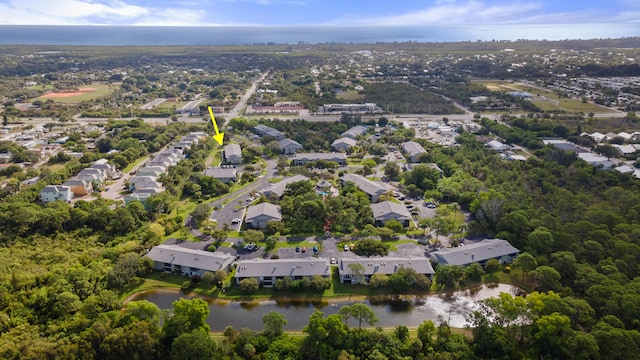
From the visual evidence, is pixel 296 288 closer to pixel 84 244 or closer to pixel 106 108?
pixel 84 244

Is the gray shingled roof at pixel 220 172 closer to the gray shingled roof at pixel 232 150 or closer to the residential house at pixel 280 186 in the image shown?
the gray shingled roof at pixel 232 150

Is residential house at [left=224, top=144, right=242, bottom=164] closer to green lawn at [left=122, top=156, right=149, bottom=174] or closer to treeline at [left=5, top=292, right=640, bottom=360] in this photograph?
green lawn at [left=122, top=156, right=149, bottom=174]

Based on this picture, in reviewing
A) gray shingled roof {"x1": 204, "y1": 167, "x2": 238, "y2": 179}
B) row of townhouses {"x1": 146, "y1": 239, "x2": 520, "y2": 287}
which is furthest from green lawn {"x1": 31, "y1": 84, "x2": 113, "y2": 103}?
row of townhouses {"x1": 146, "y1": 239, "x2": 520, "y2": 287}

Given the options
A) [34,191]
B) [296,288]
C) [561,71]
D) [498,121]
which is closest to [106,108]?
[34,191]

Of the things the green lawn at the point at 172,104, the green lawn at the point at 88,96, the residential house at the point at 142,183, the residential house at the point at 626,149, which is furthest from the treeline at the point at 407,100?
the green lawn at the point at 88,96

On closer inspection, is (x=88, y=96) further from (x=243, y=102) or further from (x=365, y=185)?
(x=365, y=185)

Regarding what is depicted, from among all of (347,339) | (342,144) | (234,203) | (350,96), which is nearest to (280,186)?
(234,203)
